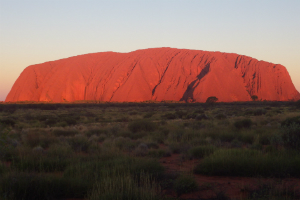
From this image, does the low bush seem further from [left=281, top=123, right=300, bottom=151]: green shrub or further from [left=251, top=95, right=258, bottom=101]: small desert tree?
[left=251, top=95, right=258, bottom=101]: small desert tree

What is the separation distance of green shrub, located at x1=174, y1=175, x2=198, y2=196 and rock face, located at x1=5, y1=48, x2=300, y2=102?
6299 cm

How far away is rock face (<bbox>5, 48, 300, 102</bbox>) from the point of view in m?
71.2

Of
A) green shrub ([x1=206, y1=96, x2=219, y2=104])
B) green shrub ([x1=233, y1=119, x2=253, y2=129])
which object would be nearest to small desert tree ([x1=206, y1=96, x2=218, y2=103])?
green shrub ([x1=206, y1=96, x2=219, y2=104])

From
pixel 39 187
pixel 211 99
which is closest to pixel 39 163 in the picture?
pixel 39 187

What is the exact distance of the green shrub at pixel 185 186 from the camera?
460 cm

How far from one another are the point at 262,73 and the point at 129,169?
260ft

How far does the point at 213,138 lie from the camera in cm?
1022

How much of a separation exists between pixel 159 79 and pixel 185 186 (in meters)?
72.0

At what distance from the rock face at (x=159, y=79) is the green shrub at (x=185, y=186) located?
63.0 meters

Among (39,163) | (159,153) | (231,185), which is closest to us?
(231,185)

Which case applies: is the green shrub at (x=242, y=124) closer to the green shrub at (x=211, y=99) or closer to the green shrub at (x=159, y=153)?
the green shrub at (x=159, y=153)

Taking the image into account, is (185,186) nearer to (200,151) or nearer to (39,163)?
(200,151)

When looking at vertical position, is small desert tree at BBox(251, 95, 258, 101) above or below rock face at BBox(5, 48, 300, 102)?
below

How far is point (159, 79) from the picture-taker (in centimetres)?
7625
